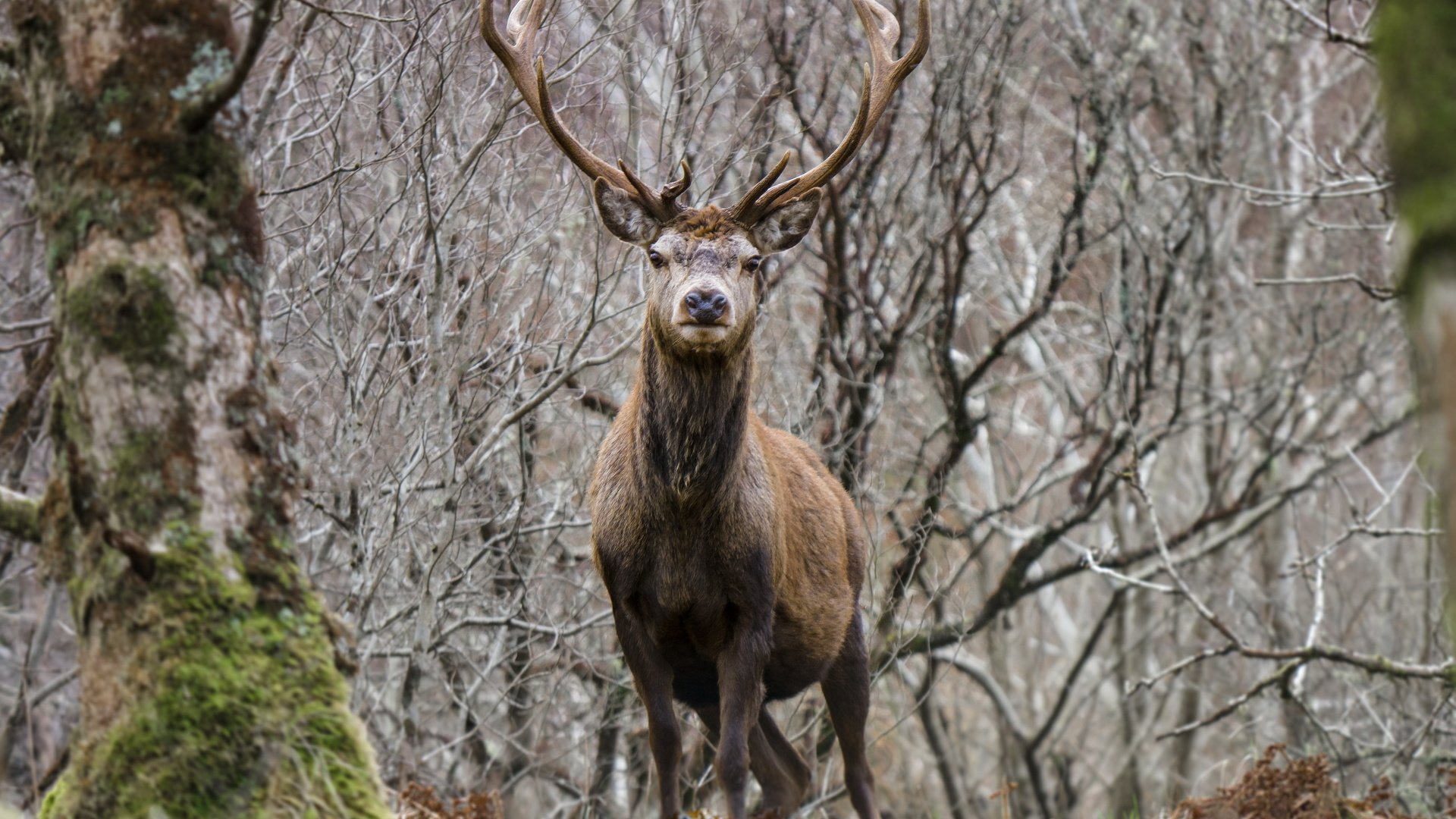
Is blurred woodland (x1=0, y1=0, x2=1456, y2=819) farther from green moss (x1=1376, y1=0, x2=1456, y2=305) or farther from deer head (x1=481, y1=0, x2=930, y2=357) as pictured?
green moss (x1=1376, y1=0, x2=1456, y2=305)

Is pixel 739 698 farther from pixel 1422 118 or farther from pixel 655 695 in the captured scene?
pixel 1422 118

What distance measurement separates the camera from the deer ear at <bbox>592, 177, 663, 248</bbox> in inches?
256

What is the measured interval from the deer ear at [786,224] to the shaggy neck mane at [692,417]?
0.57 meters

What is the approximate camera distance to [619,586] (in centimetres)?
608

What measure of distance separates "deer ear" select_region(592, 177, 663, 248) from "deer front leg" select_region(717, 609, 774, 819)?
1.62m

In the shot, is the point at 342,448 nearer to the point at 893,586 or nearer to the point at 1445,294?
the point at 893,586

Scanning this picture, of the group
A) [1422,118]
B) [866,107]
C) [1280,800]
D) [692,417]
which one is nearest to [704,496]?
[692,417]

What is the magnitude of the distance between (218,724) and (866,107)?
3.77m

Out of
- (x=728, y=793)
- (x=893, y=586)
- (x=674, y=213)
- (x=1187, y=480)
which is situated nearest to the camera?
(x=728, y=793)

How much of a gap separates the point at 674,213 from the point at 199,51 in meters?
2.81

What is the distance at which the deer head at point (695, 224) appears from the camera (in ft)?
20.0

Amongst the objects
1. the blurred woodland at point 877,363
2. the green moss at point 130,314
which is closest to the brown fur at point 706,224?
the blurred woodland at point 877,363

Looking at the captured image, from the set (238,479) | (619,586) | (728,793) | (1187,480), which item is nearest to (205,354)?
(238,479)

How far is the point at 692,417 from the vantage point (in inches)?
244
